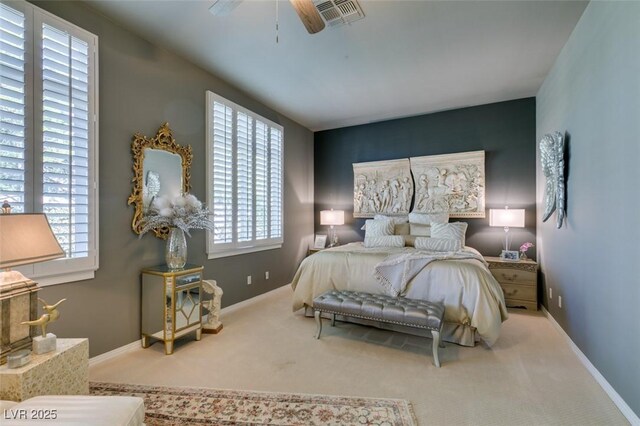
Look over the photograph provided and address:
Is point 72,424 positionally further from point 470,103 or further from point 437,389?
point 470,103

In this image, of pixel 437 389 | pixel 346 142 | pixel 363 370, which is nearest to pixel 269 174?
pixel 346 142

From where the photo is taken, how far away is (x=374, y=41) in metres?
2.83

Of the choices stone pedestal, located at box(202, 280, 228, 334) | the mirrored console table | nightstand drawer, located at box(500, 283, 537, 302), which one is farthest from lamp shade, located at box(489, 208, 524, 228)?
the mirrored console table

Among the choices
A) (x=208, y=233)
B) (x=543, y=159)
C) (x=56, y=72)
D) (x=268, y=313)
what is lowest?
(x=268, y=313)

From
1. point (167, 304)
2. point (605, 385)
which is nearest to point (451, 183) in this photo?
point (605, 385)

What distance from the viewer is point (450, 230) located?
4.13 m

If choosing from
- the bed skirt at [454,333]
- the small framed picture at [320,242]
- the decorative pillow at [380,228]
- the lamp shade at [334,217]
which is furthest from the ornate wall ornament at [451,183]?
the bed skirt at [454,333]

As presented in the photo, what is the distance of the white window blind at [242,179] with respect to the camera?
3590 millimetres

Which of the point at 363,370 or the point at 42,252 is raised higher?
the point at 42,252

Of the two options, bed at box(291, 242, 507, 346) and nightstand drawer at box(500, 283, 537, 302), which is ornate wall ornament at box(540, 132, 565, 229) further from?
nightstand drawer at box(500, 283, 537, 302)

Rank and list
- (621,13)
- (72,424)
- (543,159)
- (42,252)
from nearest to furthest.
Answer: (72,424)
(42,252)
(621,13)
(543,159)

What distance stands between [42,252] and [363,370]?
7.53ft

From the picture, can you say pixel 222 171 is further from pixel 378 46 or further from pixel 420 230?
pixel 420 230

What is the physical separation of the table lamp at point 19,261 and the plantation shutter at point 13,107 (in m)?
0.73
